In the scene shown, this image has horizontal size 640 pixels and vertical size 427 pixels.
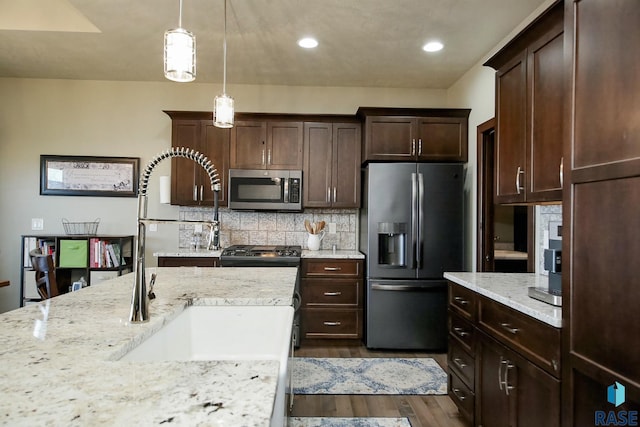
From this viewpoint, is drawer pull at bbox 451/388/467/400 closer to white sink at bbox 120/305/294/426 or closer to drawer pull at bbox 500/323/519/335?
drawer pull at bbox 500/323/519/335

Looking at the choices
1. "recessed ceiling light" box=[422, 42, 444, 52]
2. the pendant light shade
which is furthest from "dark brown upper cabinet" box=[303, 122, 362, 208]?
the pendant light shade

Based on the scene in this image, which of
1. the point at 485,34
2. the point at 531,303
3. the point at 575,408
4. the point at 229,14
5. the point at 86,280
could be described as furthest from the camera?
the point at 86,280

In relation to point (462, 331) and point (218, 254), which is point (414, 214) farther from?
point (218, 254)

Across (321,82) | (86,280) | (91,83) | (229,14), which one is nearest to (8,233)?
(86,280)

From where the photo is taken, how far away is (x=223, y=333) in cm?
147

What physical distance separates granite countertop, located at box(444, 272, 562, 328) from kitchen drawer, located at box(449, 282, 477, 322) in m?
0.04

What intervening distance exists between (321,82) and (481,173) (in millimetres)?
1945

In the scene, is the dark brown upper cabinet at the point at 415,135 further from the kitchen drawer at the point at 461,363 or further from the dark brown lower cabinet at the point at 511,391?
the dark brown lower cabinet at the point at 511,391

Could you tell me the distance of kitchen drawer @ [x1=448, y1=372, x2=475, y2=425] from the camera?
2092 mm

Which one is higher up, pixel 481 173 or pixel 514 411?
pixel 481 173

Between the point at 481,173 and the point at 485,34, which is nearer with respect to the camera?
the point at 485,34

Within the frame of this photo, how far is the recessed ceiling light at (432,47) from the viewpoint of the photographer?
10.3 feet

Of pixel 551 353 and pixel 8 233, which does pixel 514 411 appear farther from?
pixel 8 233

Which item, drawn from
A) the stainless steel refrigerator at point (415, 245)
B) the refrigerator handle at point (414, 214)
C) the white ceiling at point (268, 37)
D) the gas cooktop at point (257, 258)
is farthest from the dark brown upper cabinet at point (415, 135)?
the gas cooktop at point (257, 258)
